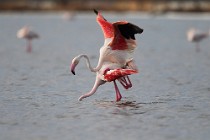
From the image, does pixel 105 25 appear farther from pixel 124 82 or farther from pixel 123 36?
pixel 124 82

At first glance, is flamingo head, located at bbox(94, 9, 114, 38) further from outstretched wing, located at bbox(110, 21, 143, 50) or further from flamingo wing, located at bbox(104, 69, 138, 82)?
flamingo wing, located at bbox(104, 69, 138, 82)

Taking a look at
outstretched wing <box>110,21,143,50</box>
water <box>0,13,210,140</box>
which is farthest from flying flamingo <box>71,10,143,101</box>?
water <box>0,13,210,140</box>

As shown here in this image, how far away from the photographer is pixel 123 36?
40.0 feet

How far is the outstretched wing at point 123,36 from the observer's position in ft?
39.3

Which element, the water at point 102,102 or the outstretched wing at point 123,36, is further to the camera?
the outstretched wing at point 123,36

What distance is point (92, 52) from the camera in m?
25.4

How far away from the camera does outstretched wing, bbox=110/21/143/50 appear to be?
12.0m

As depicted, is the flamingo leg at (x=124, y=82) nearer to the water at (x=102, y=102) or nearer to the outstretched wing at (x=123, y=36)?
the water at (x=102, y=102)

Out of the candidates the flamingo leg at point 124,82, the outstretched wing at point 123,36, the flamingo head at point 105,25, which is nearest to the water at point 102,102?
the flamingo leg at point 124,82

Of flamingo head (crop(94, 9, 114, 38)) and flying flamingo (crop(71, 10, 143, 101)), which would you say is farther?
flamingo head (crop(94, 9, 114, 38))

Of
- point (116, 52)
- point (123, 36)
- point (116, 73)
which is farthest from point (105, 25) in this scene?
point (116, 73)

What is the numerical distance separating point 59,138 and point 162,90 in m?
5.23

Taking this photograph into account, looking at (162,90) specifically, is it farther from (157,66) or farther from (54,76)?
(157,66)

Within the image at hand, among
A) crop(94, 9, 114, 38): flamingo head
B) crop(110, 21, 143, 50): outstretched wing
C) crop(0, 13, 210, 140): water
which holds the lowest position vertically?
crop(0, 13, 210, 140): water
